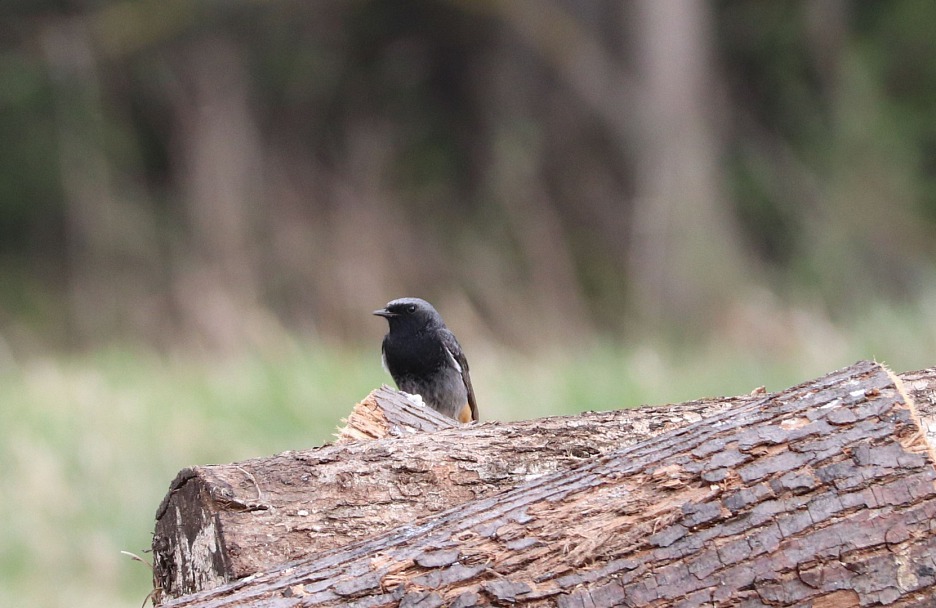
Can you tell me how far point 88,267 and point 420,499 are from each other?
10.6 m

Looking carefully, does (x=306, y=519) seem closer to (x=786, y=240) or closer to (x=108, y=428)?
(x=108, y=428)

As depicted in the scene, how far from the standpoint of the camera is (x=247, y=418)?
22.7 ft

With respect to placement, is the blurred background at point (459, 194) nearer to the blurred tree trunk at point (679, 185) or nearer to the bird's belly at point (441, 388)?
the blurred tree trunk at point (679, 185)

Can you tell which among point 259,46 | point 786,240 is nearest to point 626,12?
point 786,240

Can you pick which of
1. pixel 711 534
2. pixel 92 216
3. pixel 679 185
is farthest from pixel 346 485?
pixel 92 216

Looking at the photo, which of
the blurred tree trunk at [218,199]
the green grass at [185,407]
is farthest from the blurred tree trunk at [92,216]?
the green grass at [185,407]

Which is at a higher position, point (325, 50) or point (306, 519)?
point (325, 50)

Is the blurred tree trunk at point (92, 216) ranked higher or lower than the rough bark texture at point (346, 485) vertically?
higher

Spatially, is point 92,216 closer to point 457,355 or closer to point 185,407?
point 185,407

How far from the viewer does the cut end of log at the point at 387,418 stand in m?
3.74

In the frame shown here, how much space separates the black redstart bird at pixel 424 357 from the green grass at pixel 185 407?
1095 mm

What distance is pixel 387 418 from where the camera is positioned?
383 centimetres

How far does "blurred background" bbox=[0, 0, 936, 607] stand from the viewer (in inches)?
339

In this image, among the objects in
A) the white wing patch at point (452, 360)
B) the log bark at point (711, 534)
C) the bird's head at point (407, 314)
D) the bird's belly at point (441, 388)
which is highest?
the bird's head at point (407, 314)
